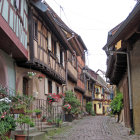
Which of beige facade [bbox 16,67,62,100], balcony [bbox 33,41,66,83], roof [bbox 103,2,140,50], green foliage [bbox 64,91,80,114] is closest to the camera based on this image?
roof [bbox 103,2,140,50]

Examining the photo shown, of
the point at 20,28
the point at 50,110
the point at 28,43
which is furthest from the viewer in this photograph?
the point at 50,110

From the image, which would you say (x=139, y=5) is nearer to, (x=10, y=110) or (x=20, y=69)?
(x=10, y=110)

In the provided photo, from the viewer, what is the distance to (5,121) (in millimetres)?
6770

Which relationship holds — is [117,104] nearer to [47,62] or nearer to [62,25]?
[47,62]

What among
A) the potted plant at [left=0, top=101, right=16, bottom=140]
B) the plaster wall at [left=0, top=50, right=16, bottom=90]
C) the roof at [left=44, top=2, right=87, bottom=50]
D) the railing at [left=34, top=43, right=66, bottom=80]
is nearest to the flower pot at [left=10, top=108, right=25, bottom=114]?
the potted plant at [left=0, top=101, right=16, bottom=140]

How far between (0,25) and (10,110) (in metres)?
2.50

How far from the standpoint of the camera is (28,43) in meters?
12.0

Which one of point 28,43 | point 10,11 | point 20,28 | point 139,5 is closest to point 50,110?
point 28,43

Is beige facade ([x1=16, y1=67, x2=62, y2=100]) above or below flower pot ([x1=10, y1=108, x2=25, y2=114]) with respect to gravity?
above

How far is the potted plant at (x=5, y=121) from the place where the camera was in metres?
6.47

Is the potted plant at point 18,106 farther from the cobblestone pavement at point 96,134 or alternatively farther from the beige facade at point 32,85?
the beige facade at point 32,85

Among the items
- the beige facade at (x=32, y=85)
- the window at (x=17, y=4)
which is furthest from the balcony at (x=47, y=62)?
the window at (x=17, y=4)

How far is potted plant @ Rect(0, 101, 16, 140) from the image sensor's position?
21.2ft

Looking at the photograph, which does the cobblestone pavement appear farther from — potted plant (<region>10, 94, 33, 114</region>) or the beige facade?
the beige facade
